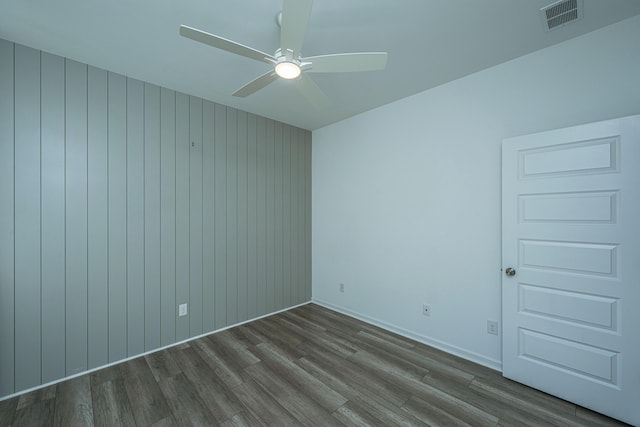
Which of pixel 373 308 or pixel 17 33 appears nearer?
pixel 17 33

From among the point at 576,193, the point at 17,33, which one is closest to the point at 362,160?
the point at 576,193

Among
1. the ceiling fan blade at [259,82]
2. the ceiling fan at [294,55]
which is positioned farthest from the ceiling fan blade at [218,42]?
the ceiling fan blade at [259,82]

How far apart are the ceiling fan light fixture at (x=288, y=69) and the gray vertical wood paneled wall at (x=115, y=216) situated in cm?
166

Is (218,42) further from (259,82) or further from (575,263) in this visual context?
(575,263)

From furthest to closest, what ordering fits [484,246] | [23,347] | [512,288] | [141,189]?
[141,189], [484,246], [512,288], [23,347]

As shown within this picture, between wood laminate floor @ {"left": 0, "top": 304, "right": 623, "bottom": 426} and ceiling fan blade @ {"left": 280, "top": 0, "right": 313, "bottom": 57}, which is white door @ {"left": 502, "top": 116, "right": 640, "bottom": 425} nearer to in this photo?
wood laminate floor @ {"left": 0, "top": 304, "right": 623, "bottom": 426}

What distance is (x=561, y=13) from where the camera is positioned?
1.72 metres

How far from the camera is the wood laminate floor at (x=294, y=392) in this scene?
1.77 meters

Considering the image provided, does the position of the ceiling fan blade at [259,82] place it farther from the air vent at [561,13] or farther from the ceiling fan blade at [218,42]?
the air vent at [561,13]

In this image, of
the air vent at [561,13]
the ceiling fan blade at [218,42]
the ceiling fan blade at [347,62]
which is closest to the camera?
the ceiling fan blade at [218,42]

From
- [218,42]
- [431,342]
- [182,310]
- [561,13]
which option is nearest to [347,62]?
[218,42]

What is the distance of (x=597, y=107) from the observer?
6.22ft

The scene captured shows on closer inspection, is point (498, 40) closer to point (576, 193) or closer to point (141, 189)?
point (576, 193)

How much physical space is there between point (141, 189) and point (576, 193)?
3676mm
